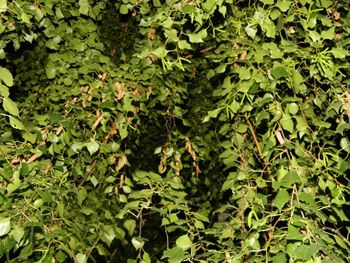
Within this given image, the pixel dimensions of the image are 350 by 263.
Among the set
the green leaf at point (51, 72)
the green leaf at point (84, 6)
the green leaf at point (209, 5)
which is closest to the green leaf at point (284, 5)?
the green leaf at point (209, 5)

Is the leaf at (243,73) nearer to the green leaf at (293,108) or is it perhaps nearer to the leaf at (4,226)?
the green leaf at (293,108)

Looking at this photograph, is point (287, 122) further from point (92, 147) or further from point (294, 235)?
point (92, 147)

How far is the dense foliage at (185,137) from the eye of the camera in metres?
0.95

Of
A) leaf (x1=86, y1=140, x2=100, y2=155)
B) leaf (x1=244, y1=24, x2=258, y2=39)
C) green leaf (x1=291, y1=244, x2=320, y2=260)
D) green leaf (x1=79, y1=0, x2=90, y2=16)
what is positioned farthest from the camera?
green leaf (x1=79, y1=0, x2=90, y2=16)

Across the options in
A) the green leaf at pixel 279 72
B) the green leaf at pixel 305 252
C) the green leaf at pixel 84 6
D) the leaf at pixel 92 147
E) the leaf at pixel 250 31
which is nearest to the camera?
the green leaf at pixel 305 252

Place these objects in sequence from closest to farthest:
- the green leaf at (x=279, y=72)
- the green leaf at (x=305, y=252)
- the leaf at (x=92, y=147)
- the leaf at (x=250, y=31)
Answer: the green leaf at (x=305, y=252) < the green leaf at (x=279, y=72) < the leaf at (x=250, y=31) < the leaf at (x=92, y=147)

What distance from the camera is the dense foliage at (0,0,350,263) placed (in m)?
0.95

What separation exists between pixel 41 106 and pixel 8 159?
41 cm

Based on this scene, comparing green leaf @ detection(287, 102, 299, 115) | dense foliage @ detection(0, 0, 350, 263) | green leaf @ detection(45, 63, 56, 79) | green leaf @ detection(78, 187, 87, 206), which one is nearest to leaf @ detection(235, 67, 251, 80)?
dense foliage @ detection(0, 0, 350, 263)

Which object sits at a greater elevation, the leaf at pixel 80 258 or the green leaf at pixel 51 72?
the green leaf at pixel 51 72

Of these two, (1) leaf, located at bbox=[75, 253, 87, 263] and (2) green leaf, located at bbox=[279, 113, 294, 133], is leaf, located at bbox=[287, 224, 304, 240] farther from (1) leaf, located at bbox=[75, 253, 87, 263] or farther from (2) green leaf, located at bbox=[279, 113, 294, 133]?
(1) leaf, located at bbox=[75, 253, 87, 263]

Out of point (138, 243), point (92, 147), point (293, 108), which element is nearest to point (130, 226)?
point (138, 243)

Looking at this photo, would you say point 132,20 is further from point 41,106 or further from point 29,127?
point 29,127

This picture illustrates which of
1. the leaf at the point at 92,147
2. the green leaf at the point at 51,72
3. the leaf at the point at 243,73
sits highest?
the leaf at the point at 243,73
